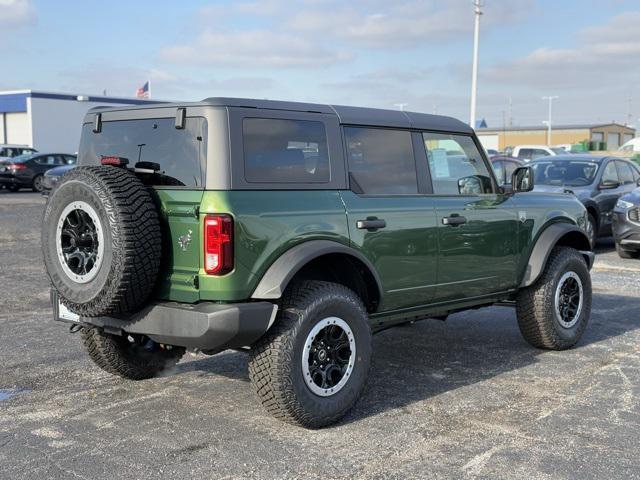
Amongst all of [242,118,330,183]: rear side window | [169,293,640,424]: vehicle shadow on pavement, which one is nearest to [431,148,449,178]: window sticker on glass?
[242,118,330,183]: rear side window

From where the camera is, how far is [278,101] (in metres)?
4.80

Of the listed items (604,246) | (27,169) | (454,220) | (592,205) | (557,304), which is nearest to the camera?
(454,220)

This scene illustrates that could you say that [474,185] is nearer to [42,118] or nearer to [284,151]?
[284,151]

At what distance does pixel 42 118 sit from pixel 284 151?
4835cm

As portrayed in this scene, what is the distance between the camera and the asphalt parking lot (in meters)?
4.06

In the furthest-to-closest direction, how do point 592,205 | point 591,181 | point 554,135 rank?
1. point 554,135
2. point 591,181
3. point 592,205

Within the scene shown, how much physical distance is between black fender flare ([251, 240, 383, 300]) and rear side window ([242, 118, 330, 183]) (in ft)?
1.43

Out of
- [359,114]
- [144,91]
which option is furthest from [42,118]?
[359,114]

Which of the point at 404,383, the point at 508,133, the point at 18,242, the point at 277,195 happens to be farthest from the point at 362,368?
the point at 508,133

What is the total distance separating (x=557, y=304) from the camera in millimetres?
6562

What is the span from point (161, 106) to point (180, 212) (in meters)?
0.79

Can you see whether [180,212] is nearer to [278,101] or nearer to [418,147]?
[278,101]

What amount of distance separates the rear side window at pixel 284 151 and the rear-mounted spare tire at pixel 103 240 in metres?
0.66

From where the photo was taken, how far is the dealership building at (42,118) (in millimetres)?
48875
